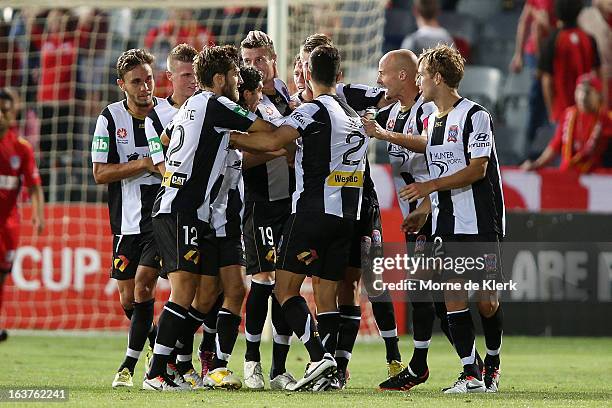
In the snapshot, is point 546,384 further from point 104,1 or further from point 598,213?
point 104,1

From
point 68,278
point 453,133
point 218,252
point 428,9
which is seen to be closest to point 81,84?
point 68,278

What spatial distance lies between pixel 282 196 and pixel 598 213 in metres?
5.21

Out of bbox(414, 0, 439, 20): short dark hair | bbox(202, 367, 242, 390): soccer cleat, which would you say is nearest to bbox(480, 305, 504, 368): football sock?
bbox(202, 367, 242, 390): soccer cleat

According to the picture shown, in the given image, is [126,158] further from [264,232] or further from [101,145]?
[264,232]

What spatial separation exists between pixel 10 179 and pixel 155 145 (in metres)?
4.49

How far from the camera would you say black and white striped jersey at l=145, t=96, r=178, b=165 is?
6.97 m

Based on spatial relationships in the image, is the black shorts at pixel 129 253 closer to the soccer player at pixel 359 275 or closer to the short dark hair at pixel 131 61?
the short dark hair at pixel 131 61

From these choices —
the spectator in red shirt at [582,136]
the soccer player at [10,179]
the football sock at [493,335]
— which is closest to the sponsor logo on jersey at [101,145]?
the football sock at [493,335]

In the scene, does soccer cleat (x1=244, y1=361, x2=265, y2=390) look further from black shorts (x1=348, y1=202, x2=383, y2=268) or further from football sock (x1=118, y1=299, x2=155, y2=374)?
black shorts (x1=348, y1=202, x2=383, y2=268)

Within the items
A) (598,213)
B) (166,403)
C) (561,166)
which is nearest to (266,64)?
(166,403)

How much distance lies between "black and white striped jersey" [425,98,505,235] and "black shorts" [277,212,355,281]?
A: 578 millimetres

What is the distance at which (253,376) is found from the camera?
7023mm

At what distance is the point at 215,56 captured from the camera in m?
6.50

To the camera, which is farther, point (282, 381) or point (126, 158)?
point (126, 158)
